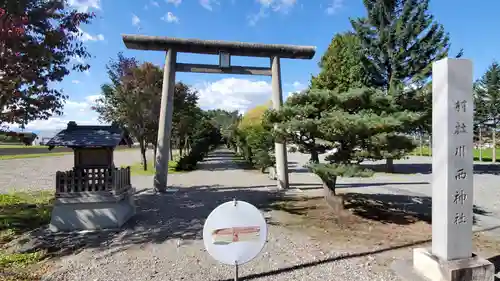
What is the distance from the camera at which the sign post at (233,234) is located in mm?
2760

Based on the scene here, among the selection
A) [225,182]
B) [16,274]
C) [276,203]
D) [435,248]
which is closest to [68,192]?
[16,274]

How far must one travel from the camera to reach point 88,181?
6.14 m

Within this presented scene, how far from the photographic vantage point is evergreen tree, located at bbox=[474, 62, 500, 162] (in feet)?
82.4

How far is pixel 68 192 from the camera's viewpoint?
599 cm

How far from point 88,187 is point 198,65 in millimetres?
5577

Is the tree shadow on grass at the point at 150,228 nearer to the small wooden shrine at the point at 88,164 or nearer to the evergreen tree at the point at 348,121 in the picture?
the small wooden shrine at the point at 88,164

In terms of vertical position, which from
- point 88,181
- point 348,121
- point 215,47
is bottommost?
point 88,181

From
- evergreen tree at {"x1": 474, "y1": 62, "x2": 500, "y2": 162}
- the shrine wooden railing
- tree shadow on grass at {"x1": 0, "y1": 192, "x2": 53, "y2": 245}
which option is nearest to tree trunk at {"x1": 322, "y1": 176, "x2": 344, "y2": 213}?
the shrine wooden railing

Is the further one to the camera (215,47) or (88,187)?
(215,47)

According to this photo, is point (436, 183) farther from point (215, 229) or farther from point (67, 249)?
point (67, 249)

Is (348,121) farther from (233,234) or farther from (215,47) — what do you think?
(215,47)

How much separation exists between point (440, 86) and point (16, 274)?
239 inches

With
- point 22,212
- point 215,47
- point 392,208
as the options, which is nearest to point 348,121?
point 392,208

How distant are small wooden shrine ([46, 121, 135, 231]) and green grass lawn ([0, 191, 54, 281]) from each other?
0.89 m
